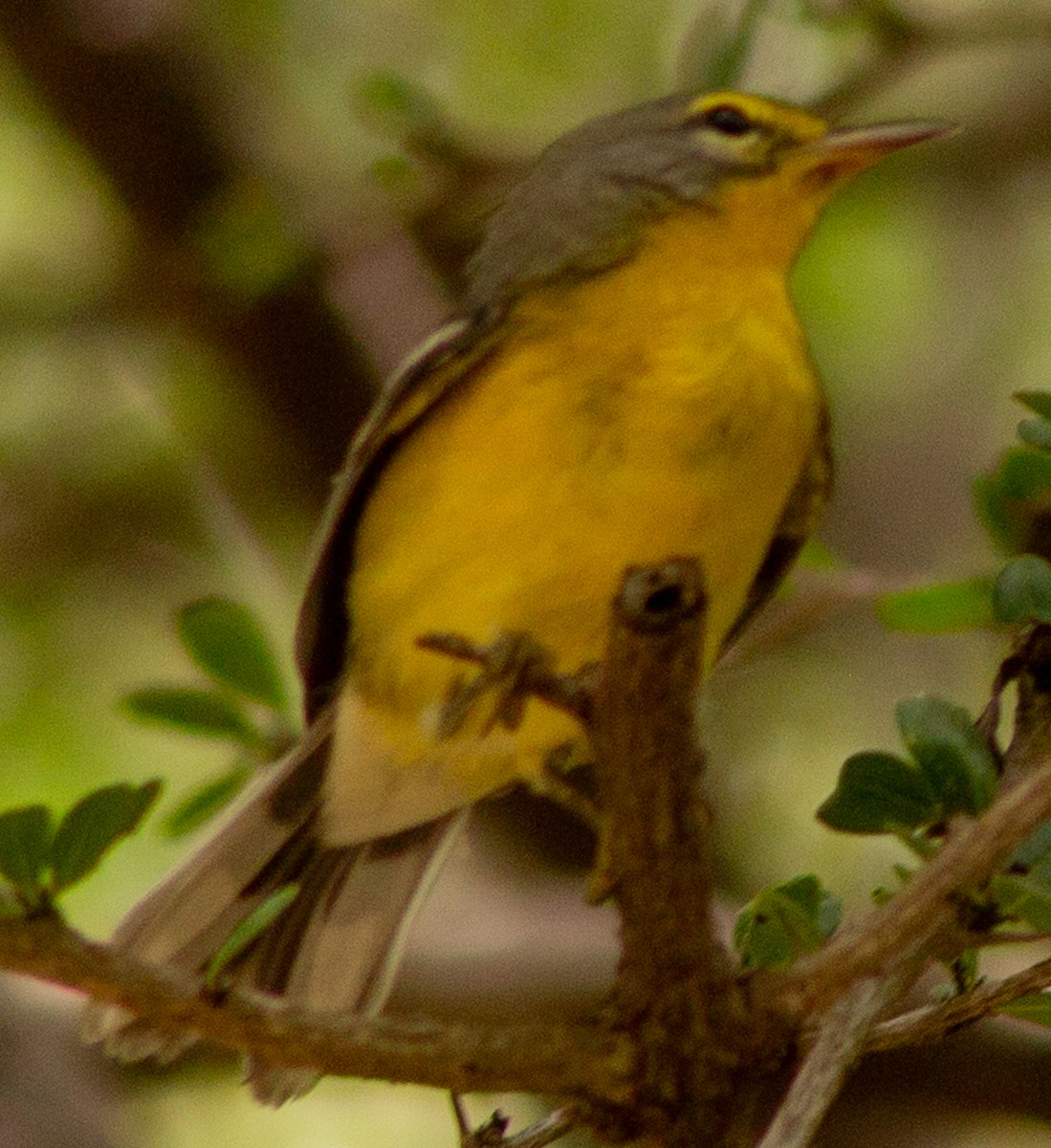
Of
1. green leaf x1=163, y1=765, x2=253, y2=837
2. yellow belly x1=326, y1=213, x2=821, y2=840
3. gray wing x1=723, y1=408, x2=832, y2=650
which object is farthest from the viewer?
gray wing x1=723, y1=408, x2=832, y2=650

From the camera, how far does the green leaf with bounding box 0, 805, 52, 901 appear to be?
1106 mm

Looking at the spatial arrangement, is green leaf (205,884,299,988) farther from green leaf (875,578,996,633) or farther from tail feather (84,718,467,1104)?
tail feather (84,718,467,1104)

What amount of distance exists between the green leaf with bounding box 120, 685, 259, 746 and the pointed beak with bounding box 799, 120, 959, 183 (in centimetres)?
101

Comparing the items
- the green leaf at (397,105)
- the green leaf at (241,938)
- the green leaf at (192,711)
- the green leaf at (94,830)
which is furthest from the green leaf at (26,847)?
the green leaf at (397,105)

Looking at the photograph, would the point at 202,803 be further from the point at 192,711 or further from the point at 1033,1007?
the point at 1033,1007

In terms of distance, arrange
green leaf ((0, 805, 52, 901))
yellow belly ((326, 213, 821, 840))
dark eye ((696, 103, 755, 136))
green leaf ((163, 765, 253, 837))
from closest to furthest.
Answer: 1. green leaf ((0, 805, 52, 901))
2. green leaf ((163, 765, 253, 837))
3. yellow belly ((326, 213, 821, 840))
4. dark eye ((696, 103, 755, 136))

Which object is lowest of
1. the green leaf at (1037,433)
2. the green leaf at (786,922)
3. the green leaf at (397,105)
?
the green leaf at (786,922)

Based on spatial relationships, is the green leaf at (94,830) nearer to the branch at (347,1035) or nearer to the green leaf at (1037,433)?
the branch at (347,1035)

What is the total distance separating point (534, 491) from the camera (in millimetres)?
1951

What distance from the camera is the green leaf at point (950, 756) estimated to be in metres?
1.21

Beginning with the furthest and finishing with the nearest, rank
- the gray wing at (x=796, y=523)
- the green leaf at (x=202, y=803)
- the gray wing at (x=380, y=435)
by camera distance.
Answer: the gray wing at (x=796, y=523), the gray wing at (x=380, y=435), the green leaf at (x=202, y=803)

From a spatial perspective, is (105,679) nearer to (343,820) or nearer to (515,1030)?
(343,820)

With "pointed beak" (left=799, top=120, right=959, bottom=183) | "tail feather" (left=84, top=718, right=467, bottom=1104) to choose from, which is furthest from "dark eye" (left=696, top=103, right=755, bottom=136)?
"tail feather" (left=84, top=718, right=467, bottom=1104)

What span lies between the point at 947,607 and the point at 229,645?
62 centimetres
